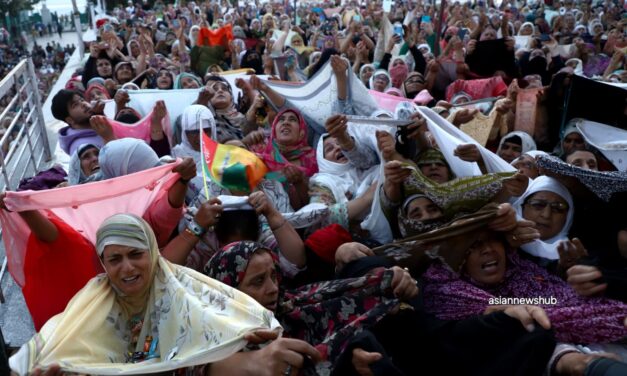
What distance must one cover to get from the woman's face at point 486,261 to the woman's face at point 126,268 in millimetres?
1378

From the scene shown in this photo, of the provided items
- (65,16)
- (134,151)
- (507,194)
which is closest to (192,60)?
(134,151)

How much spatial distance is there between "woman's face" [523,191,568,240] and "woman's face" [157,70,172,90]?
14.7ft

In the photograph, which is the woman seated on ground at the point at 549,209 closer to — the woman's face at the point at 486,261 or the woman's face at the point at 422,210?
the woman's face at the point at 486,261

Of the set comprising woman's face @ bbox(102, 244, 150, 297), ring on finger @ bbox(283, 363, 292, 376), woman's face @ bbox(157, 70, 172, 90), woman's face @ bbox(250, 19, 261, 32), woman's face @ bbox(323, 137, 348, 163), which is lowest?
woman's face @ bbox(250, 19, 261, 32)

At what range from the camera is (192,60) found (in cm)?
815

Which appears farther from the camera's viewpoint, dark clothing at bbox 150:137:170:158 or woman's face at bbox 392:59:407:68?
woman's face at bbox 392:59:407:68

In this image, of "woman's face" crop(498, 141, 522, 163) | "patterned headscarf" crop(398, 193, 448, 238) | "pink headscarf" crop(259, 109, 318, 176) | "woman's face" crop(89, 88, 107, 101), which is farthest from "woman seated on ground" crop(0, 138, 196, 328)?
"woman's face" crop(89, 88, 107, 101)

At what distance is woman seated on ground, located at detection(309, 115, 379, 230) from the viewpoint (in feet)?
10.7

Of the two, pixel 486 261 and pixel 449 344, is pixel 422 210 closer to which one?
pixel 486 261

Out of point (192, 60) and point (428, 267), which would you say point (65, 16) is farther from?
point (428, 267)

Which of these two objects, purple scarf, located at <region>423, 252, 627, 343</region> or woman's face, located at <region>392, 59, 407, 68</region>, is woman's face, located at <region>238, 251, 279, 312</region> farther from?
woman's face, located at <region>392, 59, 407, 68</region>

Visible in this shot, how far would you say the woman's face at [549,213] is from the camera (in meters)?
2.85

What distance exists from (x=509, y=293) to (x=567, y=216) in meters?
0.65

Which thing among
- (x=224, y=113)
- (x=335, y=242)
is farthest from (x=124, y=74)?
(x=335, y=242)
